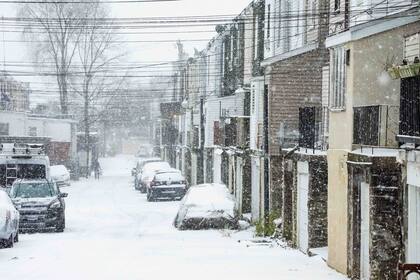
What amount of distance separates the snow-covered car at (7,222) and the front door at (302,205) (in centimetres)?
739

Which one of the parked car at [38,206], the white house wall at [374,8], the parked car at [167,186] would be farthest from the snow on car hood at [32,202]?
the parked car at [167,186]

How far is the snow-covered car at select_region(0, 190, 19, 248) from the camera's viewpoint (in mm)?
20828

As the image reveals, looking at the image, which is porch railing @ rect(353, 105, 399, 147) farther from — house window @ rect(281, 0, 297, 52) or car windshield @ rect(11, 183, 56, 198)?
car windshield @ rect(11, 183, 56, 198)

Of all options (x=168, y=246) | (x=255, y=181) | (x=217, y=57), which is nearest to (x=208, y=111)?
(x=217, y=57)

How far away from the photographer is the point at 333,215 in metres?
18.6

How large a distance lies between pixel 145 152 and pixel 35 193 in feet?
275

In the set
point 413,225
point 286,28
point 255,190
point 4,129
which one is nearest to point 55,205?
point 255,190

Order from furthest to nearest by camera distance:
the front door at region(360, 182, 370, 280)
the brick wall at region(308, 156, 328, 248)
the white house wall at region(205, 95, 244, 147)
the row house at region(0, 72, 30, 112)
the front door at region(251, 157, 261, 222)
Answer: the row house at region(0, 72, 30, 112) < the white house wall at region(205, 95, 244, 147) < the front door at region(251, 157, 261, 222) < the brick wall at region(308, 156, 328, 248) < the front door at region(360, 182, 370, 280)

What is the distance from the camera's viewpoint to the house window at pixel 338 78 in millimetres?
17594

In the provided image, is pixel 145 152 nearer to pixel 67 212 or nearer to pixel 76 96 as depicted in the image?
pixel 76 96

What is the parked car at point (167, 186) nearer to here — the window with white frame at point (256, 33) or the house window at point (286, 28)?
the window with white frame at point (256, 33)

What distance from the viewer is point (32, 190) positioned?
2859cm

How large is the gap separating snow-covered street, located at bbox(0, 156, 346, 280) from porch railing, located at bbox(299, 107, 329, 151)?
2.86 meters

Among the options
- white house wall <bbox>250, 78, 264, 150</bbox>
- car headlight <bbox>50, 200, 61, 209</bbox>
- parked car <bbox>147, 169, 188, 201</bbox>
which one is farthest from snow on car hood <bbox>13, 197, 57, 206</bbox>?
parked car <bbox>147, 169, 188, 201</bbox>
